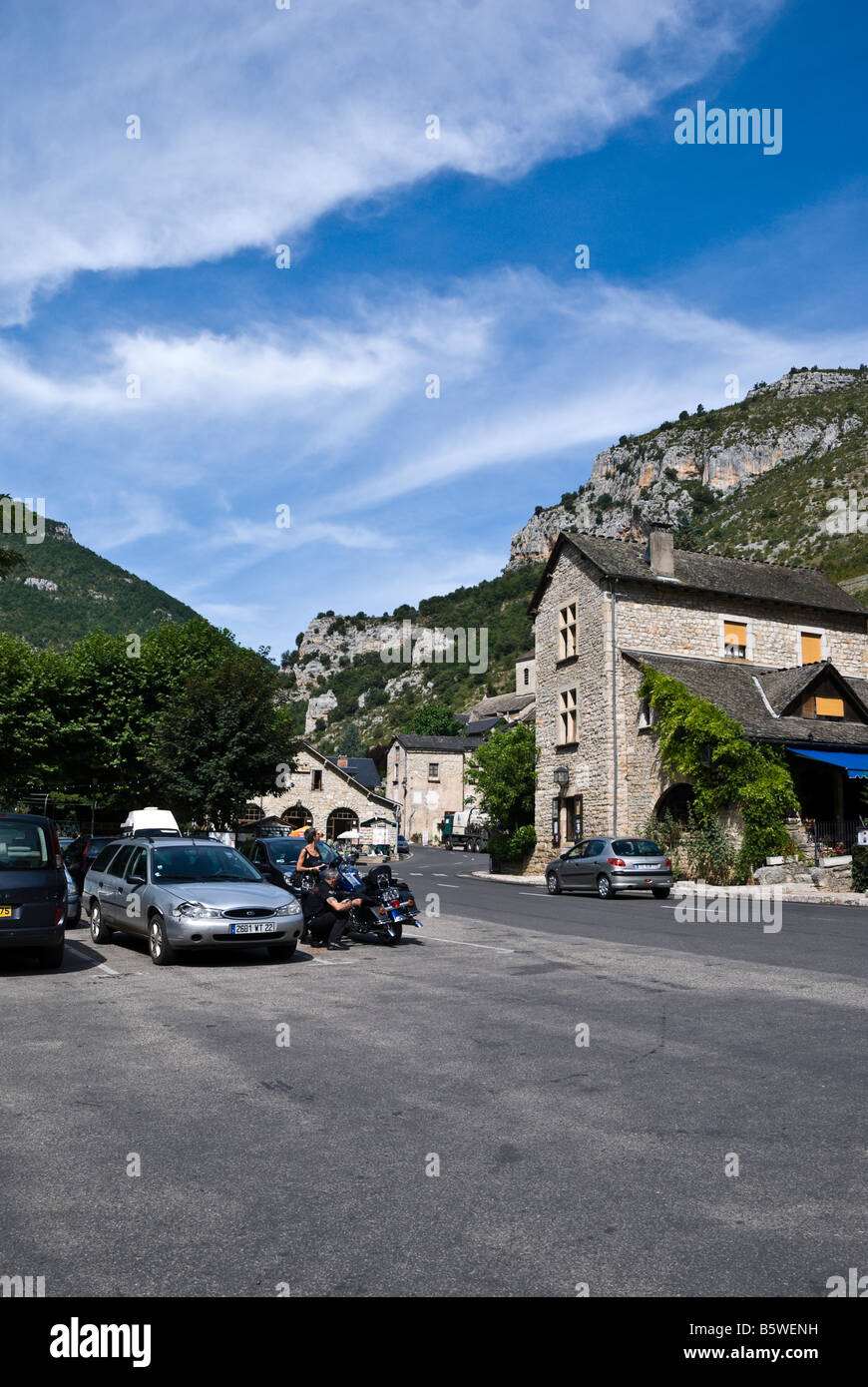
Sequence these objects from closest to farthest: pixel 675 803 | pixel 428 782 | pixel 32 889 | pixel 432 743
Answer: pixel 32 889, pixel 675 803, pixel 428 782, pixel 432 743

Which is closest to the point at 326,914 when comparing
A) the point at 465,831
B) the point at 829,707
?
the point at 829,707

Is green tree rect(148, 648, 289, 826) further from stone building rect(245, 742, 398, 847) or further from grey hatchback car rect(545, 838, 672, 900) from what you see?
stone building rect(245, 742, 398, 847)

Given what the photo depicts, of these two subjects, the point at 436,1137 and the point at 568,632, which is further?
the point at 568,632

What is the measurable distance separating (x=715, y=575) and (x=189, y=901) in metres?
30.7

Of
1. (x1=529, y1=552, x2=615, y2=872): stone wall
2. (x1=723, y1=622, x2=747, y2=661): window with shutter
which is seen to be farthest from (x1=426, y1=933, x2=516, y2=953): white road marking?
(x1=723, y1=622, x2=747, y2=661): window with shutter

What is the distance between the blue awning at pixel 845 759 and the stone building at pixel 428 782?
54.9 meters

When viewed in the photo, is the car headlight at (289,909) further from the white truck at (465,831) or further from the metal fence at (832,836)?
the white truck at (465,831)

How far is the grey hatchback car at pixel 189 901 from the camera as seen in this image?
40.8ft

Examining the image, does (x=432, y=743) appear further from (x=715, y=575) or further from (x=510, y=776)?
(x=715, y=575)

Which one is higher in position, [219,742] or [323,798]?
[219,742]

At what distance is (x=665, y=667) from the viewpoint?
33.8 metres

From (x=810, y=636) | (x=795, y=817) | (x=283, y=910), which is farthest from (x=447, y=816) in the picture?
(x=283, y=910)
